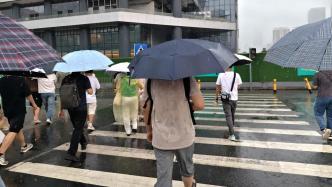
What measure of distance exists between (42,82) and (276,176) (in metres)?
7.09

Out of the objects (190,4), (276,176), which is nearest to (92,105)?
(276,176)

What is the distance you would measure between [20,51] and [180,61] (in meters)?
1.43

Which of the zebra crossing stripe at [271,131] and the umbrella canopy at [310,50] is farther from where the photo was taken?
the zebra crossing stripe at [271,131]

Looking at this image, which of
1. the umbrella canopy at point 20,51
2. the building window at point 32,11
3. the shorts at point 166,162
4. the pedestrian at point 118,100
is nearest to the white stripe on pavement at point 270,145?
the pedestrian at point 118,100

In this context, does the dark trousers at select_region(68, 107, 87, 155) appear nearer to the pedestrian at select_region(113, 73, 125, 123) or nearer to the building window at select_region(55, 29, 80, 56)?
the pedestrian at select_region(113, 73, 125, 123)

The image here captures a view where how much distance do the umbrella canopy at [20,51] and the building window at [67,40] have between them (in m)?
42.3

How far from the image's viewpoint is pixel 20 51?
100 inches

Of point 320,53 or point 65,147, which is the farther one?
point 65,147

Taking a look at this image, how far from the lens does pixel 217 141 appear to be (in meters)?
7.22

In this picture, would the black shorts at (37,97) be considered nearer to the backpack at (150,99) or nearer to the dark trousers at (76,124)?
the dark trousers at (76,124)

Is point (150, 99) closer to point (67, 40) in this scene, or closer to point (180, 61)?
point (180, 61)

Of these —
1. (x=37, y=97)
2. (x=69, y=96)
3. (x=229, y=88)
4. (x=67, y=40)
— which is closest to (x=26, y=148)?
(x=69, y=96)

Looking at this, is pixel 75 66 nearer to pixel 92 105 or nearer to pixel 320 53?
pixel 92 105

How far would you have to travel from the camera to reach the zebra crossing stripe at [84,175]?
16.3 ft
